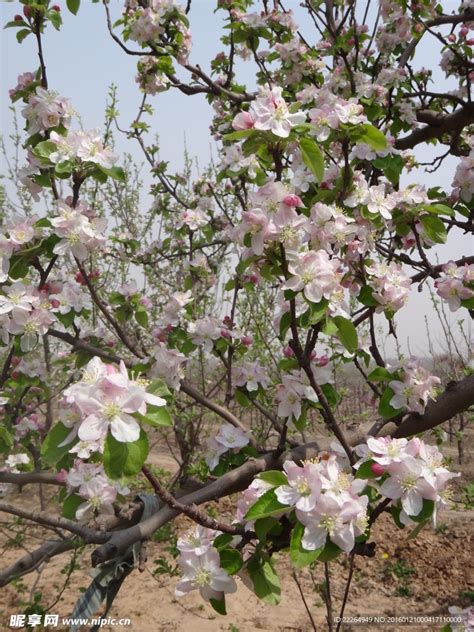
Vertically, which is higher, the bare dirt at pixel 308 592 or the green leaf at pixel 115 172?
the green leaf at pixel 115 172

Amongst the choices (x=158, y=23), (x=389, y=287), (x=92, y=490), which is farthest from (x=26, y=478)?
(x=158, y=23)

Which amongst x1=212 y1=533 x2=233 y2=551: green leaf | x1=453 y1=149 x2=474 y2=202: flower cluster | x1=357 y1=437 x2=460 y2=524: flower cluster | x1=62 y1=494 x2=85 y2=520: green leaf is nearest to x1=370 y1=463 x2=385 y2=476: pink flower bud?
x1=357 y1=437 x2=460 y2=524: flower cluster

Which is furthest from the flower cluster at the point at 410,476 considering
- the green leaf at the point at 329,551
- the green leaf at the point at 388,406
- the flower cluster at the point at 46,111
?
the flower cluster at the point at 46,111

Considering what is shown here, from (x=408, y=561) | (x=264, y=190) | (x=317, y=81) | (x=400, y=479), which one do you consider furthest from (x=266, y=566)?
(x=408, y=561)

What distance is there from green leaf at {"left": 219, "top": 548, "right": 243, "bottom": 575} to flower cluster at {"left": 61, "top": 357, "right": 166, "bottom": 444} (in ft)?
1.77

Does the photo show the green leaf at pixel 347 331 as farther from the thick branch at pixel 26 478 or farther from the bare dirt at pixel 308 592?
the bare dirt at pixel 308 592

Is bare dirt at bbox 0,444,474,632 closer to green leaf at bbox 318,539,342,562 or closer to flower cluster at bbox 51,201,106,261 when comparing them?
flower cluster at bbox 51,201,106,261

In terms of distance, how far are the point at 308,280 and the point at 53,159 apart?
97 cm

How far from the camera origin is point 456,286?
179 cm

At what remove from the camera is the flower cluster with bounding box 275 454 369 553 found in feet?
3.34

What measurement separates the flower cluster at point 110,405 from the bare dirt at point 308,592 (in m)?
2.48

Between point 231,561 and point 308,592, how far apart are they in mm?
2808

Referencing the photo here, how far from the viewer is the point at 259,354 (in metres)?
4.70

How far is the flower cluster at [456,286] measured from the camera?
1784mm
